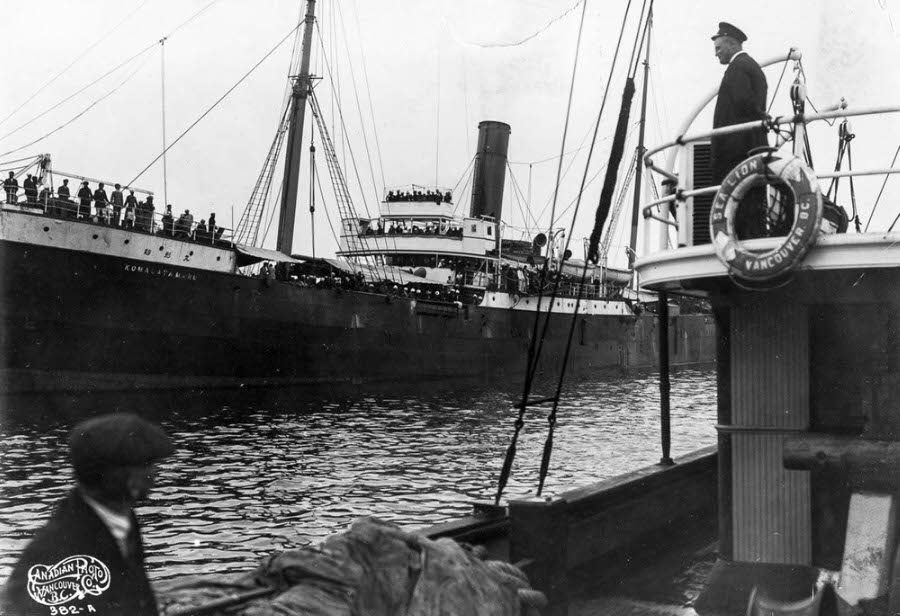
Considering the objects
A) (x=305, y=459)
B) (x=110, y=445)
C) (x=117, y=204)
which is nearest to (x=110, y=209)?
(x=117, y=204)

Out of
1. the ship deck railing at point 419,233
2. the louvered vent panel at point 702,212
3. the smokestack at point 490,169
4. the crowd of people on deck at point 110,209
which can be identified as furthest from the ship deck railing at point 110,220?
the louvered vent panel at point 702,212

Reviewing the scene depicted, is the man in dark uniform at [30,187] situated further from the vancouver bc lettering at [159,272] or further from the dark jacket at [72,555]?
the dark jacket at [72,555]

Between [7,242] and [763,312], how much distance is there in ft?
66.8

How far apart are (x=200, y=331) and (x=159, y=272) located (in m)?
2.06

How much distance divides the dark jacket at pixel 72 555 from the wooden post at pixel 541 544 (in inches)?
111

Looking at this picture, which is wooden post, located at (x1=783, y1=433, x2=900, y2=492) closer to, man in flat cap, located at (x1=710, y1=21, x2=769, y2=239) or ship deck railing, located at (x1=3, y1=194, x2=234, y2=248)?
man in flat cap, located at (x1=710, y1=21, x2=769, y2=239)

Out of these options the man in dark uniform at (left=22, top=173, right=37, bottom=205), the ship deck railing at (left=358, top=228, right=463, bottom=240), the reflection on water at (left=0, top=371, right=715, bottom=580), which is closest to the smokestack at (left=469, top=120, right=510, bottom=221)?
the ship deck railing at (left=358, top=228, right=463, bottom=240)

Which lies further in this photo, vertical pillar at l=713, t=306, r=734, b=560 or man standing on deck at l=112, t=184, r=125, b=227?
man standing on deck at l=112, t=184, r=125, b=227

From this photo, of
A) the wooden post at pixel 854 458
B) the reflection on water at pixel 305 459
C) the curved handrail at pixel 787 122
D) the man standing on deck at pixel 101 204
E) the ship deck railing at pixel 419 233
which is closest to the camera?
the wooden post at pixel 854 458

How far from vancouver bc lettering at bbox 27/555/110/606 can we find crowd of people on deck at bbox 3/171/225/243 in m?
20.9

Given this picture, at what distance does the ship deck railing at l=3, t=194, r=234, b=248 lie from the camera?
21.4 m

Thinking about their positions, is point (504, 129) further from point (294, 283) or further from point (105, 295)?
point (105, 295)

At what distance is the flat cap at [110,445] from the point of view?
8.24 ft

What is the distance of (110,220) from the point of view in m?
22.8
